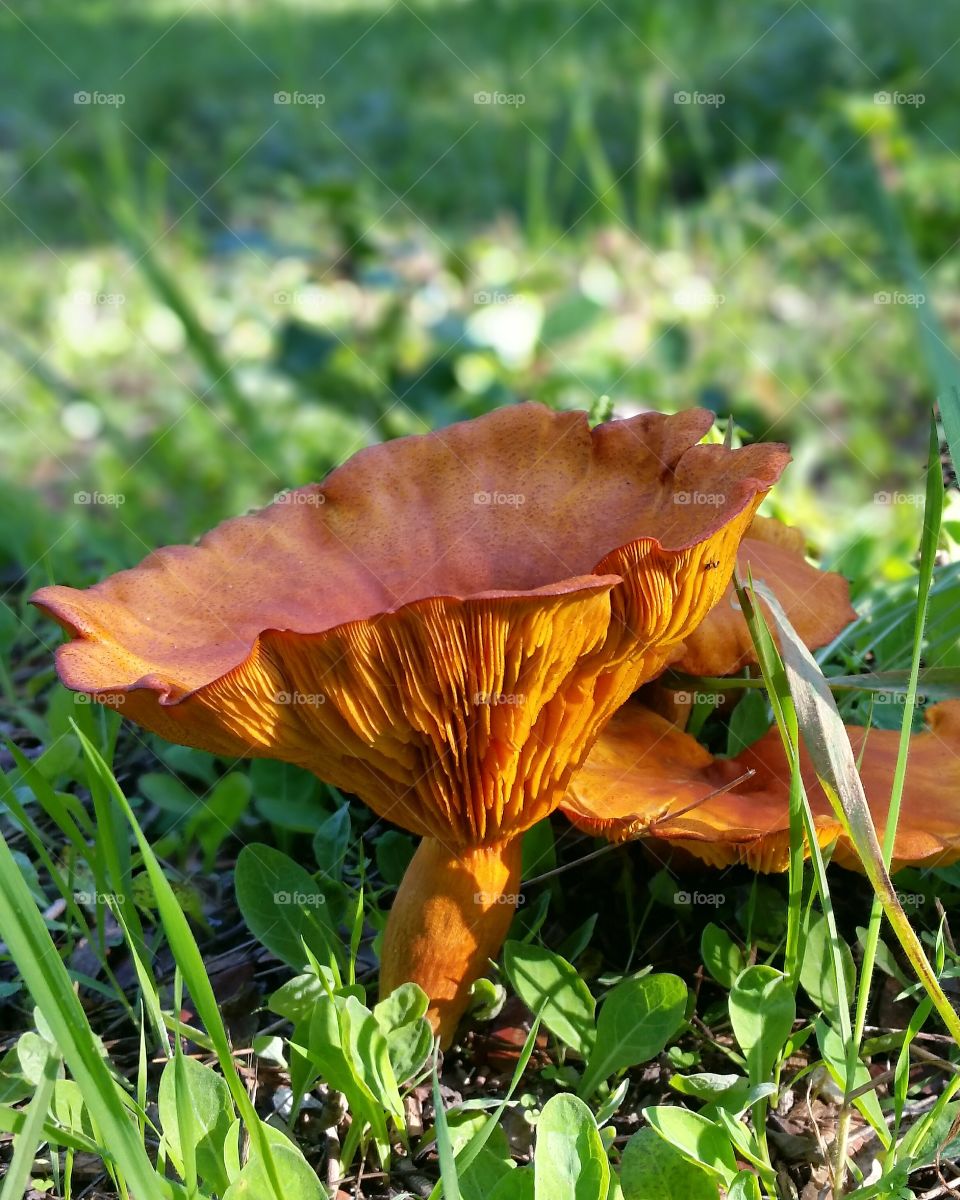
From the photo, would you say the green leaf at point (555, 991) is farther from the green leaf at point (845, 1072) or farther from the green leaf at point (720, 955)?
the green leaf at point (845, 1072)

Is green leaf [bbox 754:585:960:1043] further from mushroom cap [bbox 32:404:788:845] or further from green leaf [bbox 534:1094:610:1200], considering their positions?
green leaf [bbox 534:1094:610:1200]

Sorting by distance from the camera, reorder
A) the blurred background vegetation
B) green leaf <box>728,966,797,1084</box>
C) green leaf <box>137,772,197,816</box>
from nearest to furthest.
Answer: green leaf <box>728,966,797,1084</box>
green leaf <box>137,772,197,816</box>
the blurred background vegetation

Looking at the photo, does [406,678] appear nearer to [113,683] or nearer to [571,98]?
[113,683]

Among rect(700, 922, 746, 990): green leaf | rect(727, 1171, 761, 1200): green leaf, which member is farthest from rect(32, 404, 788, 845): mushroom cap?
rect(727, 1171, 761, 1200): green leaf

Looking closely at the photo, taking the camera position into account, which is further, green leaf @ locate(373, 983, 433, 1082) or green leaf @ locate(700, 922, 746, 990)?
green leaf @ locate(700, 922, 746, 990)

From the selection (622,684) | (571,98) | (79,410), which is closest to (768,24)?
(571,98)

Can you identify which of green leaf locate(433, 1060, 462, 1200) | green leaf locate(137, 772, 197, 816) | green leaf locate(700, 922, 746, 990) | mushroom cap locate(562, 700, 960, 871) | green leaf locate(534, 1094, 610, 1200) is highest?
mushroom cap locate(562, 700, 960, 871)
